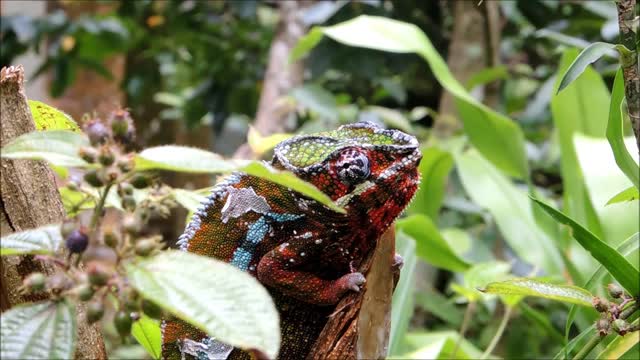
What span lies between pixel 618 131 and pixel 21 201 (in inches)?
22.4

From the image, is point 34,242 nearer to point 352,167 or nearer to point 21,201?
point 21,201

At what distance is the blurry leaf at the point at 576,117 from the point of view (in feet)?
5.59

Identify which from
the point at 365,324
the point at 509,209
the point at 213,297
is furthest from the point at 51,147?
the point at 509,209

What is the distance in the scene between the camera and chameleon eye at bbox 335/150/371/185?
819mm

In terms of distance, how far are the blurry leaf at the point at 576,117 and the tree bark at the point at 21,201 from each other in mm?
1296

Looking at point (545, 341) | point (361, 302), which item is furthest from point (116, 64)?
point (361, 302)

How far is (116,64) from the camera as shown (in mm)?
3748

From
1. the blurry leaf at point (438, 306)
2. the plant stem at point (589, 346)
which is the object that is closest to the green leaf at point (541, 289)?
the plant stem at point (589, 346)

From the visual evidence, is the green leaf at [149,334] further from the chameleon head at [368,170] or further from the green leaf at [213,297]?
the green leaf at [213,297]

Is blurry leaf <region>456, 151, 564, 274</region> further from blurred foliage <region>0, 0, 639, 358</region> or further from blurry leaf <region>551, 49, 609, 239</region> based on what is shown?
blurry leaf <region>551, 49, 609, 239</region>

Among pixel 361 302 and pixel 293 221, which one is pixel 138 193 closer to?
pixel 293 221

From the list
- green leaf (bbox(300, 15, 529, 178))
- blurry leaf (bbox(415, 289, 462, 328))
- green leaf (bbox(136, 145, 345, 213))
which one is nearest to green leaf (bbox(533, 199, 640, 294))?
green leaf (bbox(136, 145, 345, 213))

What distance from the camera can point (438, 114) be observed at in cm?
237

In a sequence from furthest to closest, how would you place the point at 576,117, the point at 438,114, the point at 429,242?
the point at 438,114 < the point at 576,117 < the point at 429,242
